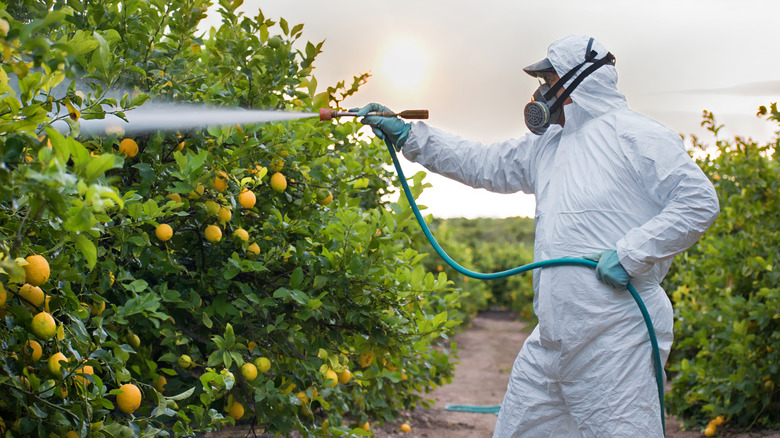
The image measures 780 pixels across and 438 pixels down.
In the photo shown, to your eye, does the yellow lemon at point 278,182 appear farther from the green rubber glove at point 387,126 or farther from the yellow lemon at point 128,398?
the yellow lemon at point 128,398

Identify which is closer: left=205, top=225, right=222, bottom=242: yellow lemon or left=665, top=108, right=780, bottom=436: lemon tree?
left=205, top=225, right=222, bottom=242: yellow lemon

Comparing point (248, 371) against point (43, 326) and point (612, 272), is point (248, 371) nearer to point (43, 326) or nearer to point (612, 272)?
point (43, 326)

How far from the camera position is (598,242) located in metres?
2.46

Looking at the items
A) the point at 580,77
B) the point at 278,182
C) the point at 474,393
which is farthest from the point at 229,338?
the point at 474,393

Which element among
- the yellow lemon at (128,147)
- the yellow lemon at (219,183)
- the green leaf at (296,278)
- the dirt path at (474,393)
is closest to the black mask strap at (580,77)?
the green leaf at (296,278)

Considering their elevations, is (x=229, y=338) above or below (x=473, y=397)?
above

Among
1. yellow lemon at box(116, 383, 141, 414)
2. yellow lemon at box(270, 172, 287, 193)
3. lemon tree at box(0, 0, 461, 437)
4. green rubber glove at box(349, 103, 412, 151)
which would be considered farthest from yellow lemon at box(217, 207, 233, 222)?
green rubber glove at box(349, 103, 412, 151)

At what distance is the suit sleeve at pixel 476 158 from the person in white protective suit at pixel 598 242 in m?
0.13

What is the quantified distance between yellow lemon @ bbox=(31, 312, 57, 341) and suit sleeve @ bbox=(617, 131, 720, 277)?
167cm

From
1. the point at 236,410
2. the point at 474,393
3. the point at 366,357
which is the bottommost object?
the point at 474,393

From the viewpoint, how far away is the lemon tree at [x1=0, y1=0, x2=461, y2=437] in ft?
5.97

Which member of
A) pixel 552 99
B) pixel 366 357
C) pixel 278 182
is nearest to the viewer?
pixel 278 182

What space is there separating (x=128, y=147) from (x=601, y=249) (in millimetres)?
1604

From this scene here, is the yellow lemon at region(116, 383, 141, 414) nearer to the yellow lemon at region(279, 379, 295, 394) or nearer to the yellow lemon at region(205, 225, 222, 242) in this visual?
the yellow lemon at region(205, 225, 222, 242)
